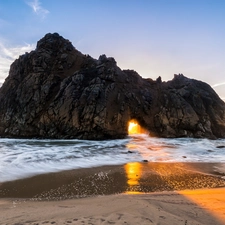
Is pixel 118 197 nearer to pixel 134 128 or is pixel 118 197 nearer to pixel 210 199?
pixel 210 199

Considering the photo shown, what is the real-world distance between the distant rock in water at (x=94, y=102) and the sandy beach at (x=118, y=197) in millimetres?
15870

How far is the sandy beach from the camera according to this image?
4238 millimetres

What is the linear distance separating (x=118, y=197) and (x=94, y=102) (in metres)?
20.7

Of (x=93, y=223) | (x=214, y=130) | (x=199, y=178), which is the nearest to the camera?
(x=93, y=223)

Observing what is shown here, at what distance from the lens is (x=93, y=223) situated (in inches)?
154

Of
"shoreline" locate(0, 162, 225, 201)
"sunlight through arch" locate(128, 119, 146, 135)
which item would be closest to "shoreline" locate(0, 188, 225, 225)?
"shoreline" locate(0, 162, 225, 201)

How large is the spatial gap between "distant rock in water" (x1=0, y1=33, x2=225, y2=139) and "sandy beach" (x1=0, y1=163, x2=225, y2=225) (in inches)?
625

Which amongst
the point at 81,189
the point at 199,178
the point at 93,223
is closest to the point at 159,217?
the point at 93,223

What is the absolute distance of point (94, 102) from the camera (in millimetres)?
26062

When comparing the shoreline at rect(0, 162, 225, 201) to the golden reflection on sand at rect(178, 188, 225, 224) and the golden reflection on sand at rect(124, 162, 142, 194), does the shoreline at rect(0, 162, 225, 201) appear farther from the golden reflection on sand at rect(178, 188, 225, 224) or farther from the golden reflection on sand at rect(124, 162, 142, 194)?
the golden reflection on sand at rect(178, 188, 225, 224)

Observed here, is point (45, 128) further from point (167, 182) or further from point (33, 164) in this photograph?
point (167, 182)

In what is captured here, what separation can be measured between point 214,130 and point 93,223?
28793 mm

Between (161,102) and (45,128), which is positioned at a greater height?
(161,102)

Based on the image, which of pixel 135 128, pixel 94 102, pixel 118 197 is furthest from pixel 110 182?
pixel 135 128
